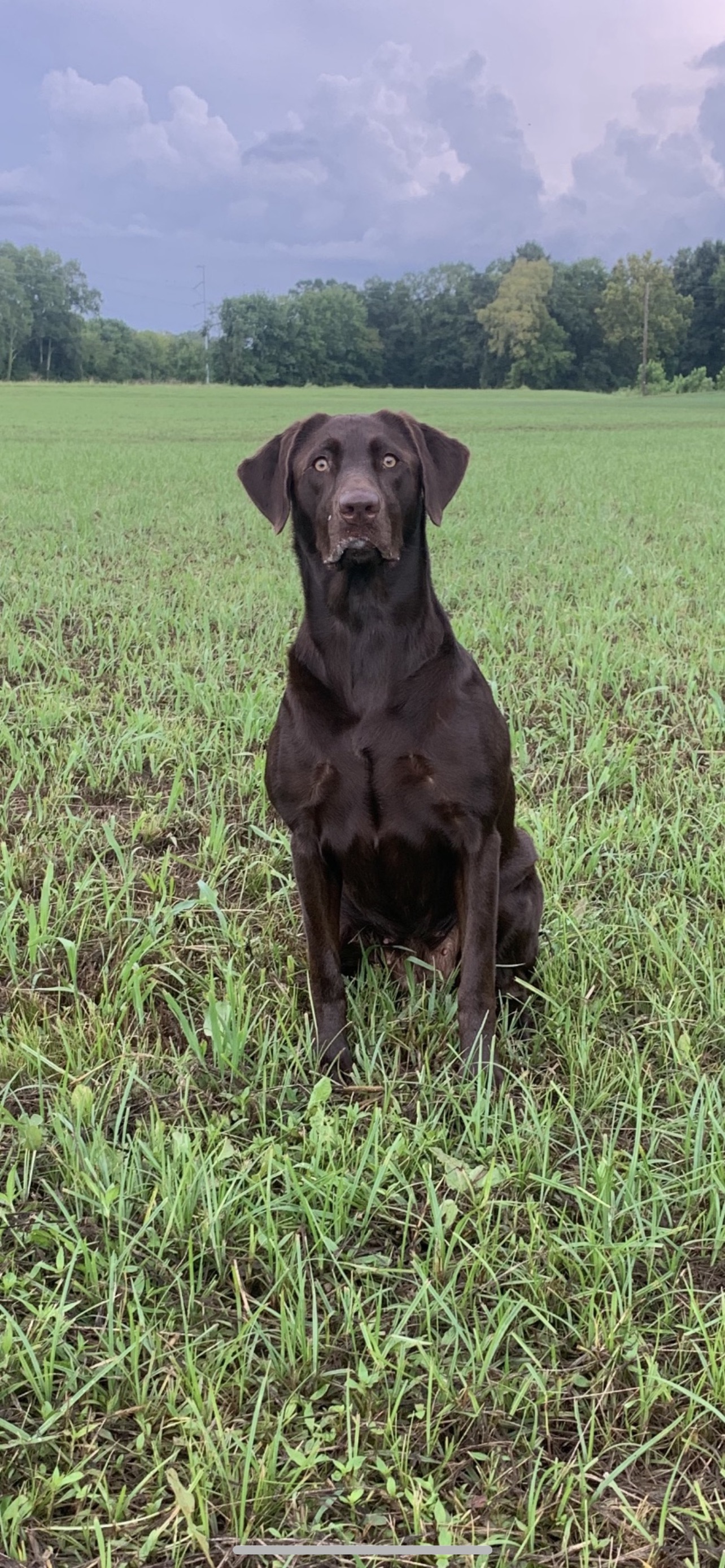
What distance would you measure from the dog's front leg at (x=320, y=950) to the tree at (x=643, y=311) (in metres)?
71.8

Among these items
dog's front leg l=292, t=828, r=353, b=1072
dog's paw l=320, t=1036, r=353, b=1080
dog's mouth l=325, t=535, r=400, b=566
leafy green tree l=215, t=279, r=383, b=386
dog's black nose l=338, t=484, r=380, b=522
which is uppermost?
leafy green tree l=215, t=279, r=383, b=386

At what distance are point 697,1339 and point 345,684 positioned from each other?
1382 mm

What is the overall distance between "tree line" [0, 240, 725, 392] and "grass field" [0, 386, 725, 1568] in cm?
6491

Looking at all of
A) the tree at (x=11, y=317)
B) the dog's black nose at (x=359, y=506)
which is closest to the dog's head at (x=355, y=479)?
the dog's black nose at (x=359, y=506)

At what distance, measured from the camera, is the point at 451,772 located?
2.18m

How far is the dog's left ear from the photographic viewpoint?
2.39 metres

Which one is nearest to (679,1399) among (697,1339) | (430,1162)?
(697,1339)

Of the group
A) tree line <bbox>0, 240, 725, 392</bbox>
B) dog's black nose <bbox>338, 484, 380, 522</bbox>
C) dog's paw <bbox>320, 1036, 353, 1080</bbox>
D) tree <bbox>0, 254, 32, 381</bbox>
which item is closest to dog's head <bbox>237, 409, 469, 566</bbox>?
dog's black nose <bbox>338, 484, 380, 522</bbox>

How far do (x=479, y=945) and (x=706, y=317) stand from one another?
7794 centimetres

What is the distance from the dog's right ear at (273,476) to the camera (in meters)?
2.43

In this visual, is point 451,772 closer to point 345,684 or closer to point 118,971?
point 345,684

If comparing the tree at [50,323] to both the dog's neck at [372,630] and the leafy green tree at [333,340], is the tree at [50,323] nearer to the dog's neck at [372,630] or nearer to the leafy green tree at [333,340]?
the leafy green tree at [333,340]

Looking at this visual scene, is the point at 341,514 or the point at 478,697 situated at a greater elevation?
the point at 341,514

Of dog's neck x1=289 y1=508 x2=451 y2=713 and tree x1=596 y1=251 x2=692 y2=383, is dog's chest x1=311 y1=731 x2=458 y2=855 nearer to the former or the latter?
dog's neck x1=289 y1=508 x2=451 y2=713
